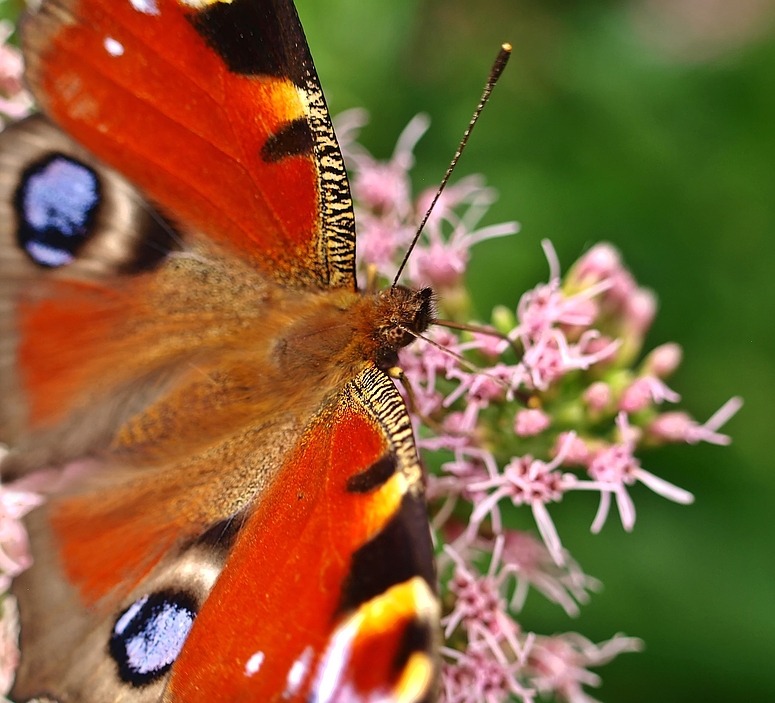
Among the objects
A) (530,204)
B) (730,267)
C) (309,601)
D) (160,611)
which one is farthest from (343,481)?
(730,267)

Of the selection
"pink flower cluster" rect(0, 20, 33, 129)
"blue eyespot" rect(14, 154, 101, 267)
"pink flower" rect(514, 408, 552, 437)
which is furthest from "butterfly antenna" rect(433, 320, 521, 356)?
"pink flower cluster" rect(0, 20, 33, 129)

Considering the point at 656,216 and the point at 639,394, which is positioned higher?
the point at 656,216

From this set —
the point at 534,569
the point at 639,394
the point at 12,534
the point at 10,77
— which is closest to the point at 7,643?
the point at 12,534

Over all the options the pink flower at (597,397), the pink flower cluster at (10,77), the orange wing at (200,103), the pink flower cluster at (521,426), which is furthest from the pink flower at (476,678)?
the pink flower cluster at (10,77)

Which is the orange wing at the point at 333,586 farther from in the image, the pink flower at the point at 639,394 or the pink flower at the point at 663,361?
the pink flower at the point at 663,361

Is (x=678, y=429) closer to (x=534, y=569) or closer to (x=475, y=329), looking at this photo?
(x=534, y=569)

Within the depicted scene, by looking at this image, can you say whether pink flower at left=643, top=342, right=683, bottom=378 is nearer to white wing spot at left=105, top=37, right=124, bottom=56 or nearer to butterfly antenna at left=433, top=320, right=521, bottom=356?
butterfly antenna at left=433, top=320, right=521, bottom=356

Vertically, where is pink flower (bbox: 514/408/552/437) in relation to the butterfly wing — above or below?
above
